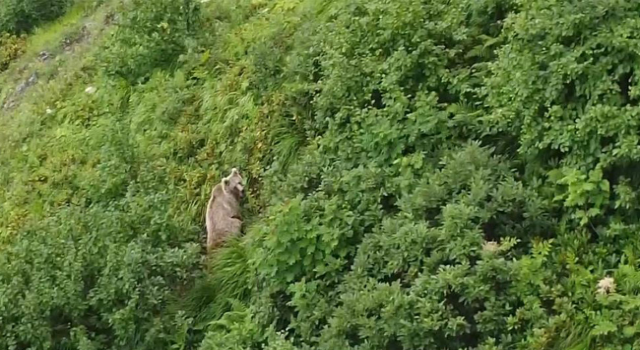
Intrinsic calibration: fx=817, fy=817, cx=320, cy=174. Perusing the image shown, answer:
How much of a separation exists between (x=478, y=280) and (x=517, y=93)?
1.28 metres

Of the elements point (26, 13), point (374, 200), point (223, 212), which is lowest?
point (223, 212)

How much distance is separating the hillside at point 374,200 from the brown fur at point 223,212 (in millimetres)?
113

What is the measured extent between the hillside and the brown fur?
0.37ft

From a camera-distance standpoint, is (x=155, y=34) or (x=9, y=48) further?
(x=9, y=48)

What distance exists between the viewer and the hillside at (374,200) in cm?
444

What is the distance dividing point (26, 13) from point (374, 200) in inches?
427

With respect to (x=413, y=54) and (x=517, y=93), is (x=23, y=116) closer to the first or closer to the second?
(x=413, y=54)

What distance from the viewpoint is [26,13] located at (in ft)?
46.5

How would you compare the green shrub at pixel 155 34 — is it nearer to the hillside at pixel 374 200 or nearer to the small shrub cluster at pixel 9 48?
the hillside at pixel 374 200

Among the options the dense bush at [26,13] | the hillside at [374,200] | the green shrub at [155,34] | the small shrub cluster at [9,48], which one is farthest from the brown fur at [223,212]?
the dense bush at [26,13]

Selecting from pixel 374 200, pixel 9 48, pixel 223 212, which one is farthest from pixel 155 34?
pixel 9 48

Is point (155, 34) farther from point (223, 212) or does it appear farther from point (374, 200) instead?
point (374, 200)

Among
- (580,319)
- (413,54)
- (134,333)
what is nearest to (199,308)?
(134,333)

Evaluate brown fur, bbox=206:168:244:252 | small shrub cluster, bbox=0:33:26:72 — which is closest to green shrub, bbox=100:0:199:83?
brown fur, bbox=206:168:244:252
